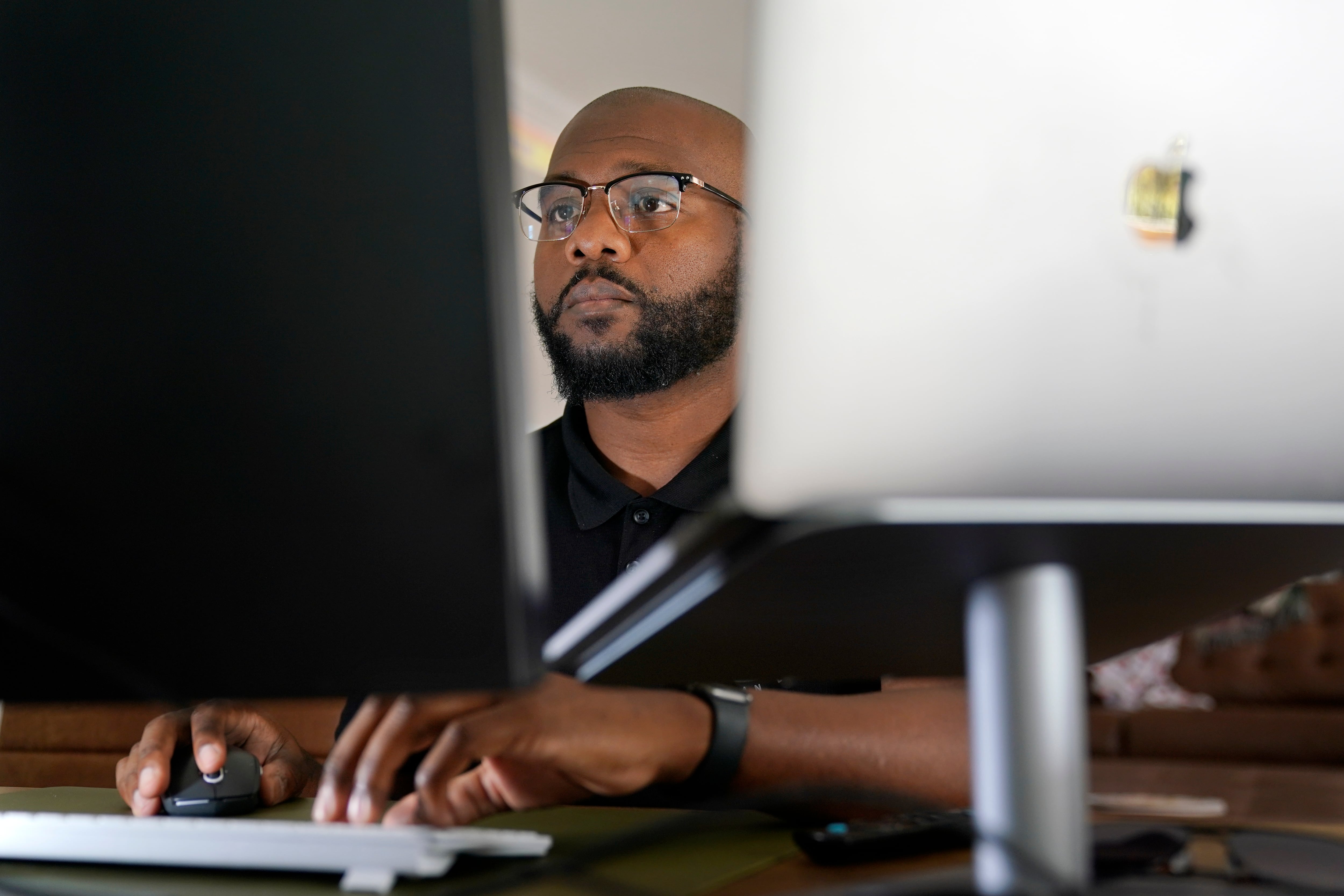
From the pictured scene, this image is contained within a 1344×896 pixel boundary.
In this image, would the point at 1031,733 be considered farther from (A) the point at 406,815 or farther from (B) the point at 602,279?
(B) the point at 602,279

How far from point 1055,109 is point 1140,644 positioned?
1.62 feet

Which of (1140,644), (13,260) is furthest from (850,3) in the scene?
(1140,644)

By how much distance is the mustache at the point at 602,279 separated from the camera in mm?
1594

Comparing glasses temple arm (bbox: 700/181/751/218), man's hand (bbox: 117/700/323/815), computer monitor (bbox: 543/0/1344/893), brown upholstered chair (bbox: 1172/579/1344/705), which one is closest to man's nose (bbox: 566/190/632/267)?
glasses temple arm (bbox: 700/181/751/218)

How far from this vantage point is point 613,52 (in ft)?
13.0

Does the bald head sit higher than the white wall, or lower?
lower

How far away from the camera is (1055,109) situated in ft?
1.19

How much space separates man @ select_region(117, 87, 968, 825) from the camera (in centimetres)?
51

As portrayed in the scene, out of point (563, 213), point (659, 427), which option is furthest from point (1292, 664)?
point (563, 213)

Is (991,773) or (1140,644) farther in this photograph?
(1140,644)

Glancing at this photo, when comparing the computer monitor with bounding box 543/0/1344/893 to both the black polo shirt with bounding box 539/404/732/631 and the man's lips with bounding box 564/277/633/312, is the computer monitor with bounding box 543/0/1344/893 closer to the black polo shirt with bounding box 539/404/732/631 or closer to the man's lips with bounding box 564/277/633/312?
the black polo shirt with bounding box 539/404/732/631

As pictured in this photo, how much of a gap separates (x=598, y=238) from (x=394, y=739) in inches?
46.8

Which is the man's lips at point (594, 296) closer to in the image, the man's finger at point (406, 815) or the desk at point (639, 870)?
the desk at point (639, 870)

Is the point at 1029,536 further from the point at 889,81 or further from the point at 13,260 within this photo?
the point at 13,260
